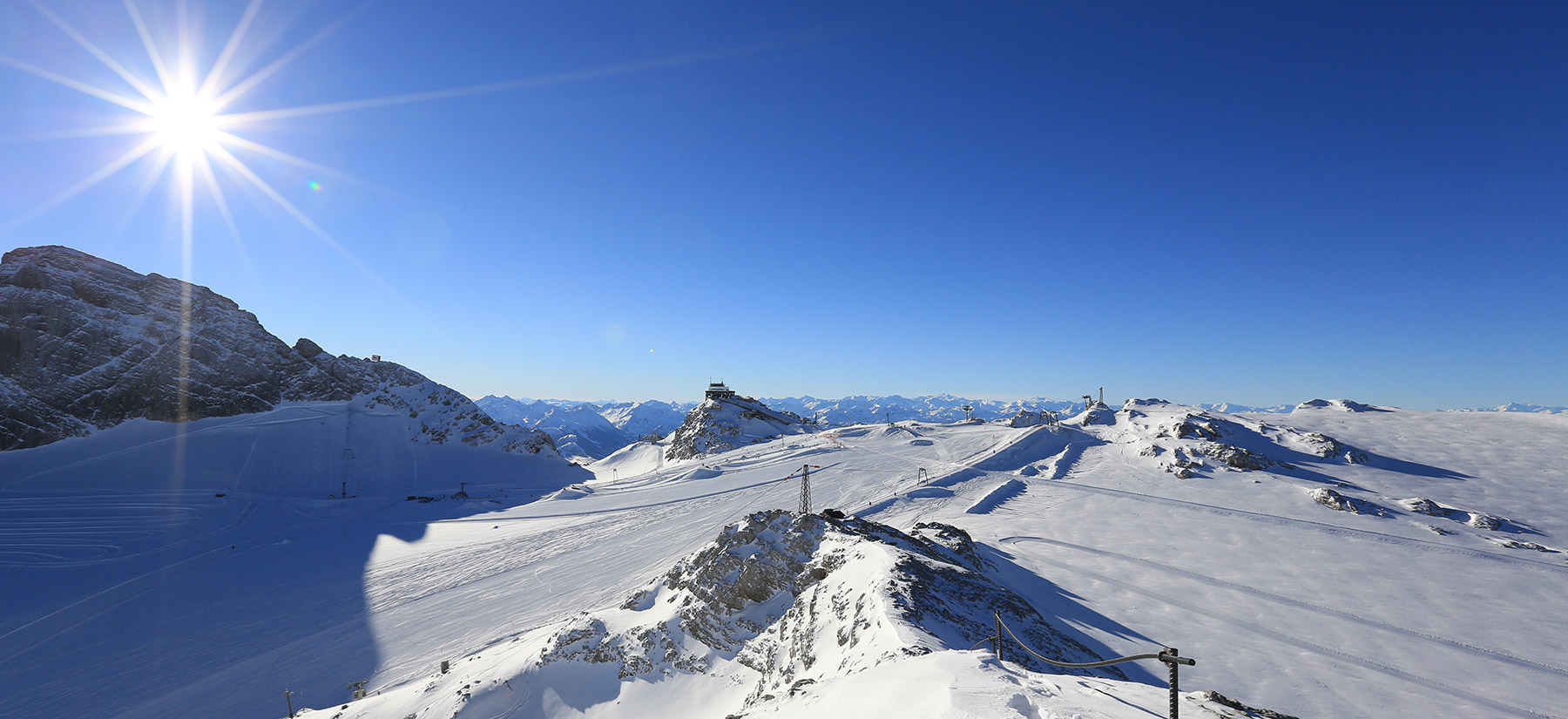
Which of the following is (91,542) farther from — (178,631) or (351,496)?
(178,631)

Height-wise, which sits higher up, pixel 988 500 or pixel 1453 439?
pixel 1453 439

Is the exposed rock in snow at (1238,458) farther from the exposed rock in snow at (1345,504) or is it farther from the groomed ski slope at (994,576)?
the exposed rock in snow at (1345,504)

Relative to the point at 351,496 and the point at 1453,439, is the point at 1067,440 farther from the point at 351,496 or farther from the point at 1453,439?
the point at 351,496

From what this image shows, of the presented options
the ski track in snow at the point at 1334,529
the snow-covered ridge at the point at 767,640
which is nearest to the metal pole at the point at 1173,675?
the snow-covered ridge at the point at 767,640

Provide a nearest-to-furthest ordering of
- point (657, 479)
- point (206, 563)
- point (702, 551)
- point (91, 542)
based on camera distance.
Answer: point (702, 551) → point (206, 563) → point (91, 542) → point (657, 479)

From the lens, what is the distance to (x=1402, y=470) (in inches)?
1823

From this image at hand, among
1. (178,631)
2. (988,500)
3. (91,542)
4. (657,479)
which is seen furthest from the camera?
(657,479)

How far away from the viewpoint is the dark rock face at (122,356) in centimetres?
5822

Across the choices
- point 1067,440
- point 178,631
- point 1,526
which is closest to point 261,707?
point 178,631

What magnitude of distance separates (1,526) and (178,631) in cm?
3533

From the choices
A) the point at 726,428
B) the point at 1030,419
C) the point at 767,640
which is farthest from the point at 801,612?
the point at 1030,419

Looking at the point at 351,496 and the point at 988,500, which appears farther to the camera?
the point at 351,496

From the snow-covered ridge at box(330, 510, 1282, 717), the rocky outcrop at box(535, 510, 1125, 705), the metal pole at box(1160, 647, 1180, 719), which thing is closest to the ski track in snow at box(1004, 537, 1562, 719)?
the snow-covered ridge at box(330, 510, 1282, 717)

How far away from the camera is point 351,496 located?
57875 mm
